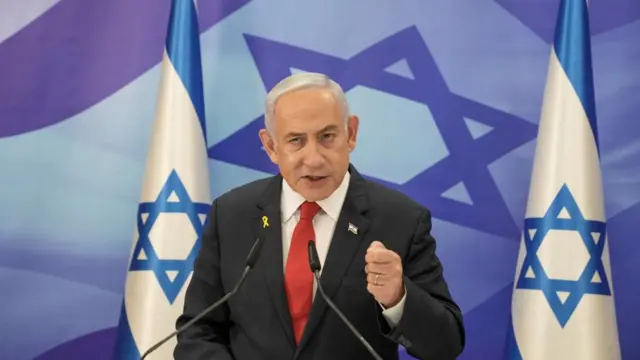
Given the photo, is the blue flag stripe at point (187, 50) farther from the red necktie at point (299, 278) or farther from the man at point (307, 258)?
the red necktie at point (299, 278)

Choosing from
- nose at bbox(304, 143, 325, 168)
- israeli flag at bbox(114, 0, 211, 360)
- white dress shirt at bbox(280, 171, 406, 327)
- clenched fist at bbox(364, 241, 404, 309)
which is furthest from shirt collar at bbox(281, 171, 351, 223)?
israeli flag at bbox(114, 0, 211, 360)

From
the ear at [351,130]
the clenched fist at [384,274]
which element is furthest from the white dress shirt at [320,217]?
the clenched fist at [384,274]

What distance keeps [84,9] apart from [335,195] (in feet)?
7.85

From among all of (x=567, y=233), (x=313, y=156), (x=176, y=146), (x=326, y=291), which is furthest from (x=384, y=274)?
(x=176, y=146)

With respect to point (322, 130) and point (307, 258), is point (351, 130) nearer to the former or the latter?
point (322, 130)

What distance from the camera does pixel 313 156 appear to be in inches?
76.6

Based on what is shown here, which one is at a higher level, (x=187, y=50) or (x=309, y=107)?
(x=187, y=50)

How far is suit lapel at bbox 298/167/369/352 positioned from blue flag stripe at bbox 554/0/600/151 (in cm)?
152

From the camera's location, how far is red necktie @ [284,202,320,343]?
1958 mm

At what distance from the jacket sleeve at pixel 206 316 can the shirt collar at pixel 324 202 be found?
190 millimetres

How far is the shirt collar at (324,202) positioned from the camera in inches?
80.9

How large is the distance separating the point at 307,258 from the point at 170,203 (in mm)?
1514

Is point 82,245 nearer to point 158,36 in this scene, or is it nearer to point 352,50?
point 158,36

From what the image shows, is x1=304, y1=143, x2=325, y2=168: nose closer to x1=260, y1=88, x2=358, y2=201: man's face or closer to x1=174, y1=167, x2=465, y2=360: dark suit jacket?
x1=260, y1=88, x2=358, y2=201: man's face
